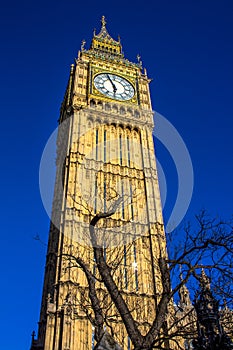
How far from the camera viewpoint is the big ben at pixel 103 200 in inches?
845

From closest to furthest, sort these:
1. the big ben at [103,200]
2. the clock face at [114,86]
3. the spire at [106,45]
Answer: the big ben at [103,200] → the clock face at [114,86] → the spire at [106,45]

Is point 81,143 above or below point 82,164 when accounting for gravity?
above

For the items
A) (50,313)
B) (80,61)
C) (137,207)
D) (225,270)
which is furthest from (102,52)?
(225,270)

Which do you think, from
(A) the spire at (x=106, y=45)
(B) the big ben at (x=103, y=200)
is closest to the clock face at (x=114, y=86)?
(B) the big ben at (x=103, y=200)

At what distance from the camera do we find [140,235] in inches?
1083

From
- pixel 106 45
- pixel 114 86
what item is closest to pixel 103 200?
pixel 114 86

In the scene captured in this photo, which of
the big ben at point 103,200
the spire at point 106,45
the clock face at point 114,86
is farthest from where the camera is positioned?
the spire at point 106,45

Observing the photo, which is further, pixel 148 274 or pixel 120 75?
pixel 120 75

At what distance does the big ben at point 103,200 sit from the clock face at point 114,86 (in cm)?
11

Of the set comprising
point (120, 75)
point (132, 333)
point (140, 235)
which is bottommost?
point (132, 333)

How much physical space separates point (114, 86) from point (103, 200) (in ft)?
50.3

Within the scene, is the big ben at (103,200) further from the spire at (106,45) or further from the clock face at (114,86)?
the spire at (106,45)

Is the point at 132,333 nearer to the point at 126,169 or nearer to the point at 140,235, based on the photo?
the point at 140,235

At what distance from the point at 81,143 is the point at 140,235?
10.3 m
